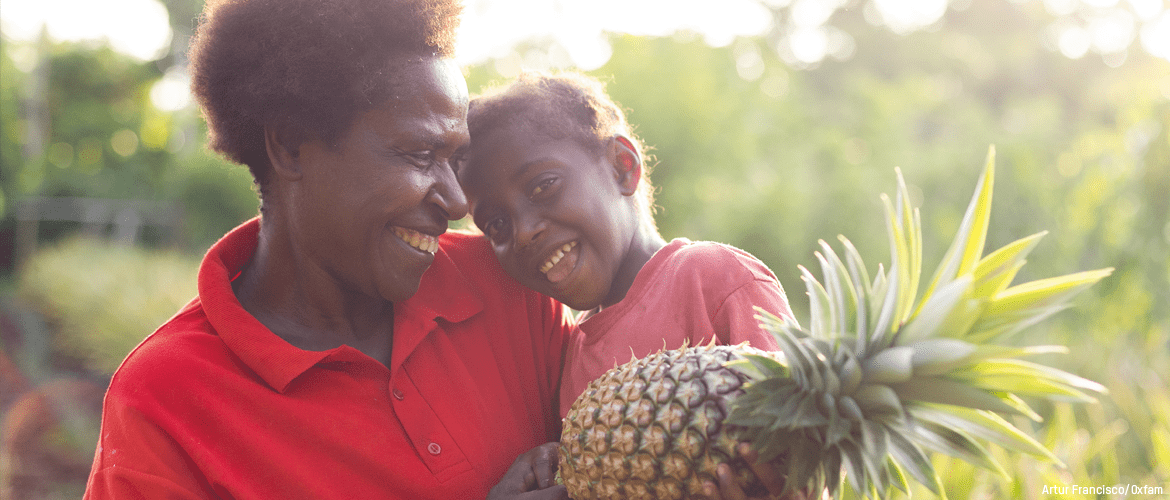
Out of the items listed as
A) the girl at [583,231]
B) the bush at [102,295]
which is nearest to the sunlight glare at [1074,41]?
the bush at [102,295]

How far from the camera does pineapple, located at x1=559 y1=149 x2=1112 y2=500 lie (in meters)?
1.64

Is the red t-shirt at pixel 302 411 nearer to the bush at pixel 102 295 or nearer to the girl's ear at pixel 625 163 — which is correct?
the girl's ear at pixel 625 163

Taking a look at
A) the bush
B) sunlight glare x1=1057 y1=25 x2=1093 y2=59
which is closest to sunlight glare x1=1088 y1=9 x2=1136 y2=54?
sunlight glare x1=1057 y1=25 x2=1093 y2=59

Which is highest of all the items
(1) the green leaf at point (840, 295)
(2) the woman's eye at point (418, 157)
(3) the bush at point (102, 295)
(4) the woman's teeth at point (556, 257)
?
(2) the woman's eye at point (418, 157)

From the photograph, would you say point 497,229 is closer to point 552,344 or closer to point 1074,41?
point 552,344

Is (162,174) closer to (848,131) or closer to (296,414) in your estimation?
(848,131)

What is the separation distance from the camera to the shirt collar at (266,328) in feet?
7.36

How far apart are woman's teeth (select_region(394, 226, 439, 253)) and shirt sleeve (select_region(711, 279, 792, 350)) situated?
956 millimetres

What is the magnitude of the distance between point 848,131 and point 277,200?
24564 millimetres

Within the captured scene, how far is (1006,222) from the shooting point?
39.8 feet

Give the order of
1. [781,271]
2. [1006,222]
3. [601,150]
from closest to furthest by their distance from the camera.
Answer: [601,150]
[781,271]
[1006,222]

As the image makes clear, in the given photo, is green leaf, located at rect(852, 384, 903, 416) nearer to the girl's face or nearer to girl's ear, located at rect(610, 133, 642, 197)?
the girl's face

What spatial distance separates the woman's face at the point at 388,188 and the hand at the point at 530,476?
675 millimetres

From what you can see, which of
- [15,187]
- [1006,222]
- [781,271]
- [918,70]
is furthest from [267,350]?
[918,70]
